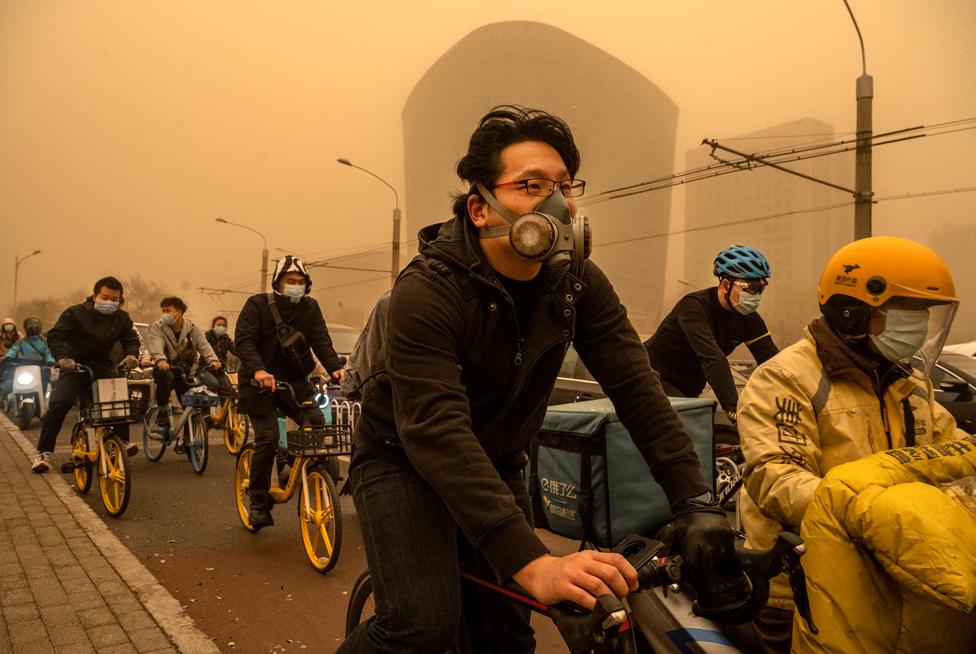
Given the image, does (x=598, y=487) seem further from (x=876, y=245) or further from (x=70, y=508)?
(x=70, y=508)

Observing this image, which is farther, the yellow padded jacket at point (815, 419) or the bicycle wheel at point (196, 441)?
the bicycle wheel at point (196, 441)

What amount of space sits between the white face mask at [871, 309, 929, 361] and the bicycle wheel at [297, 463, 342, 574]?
3.58 metres

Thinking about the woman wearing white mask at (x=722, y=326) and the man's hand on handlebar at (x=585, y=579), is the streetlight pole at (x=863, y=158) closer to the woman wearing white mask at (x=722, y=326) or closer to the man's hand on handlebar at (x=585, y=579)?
the woman wearing white mask at (x=722, y=326)

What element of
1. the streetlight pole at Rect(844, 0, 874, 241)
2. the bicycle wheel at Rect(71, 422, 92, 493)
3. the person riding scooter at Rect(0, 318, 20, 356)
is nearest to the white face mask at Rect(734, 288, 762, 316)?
the bicycle wheel at Rect(71, 422, 92, 493)

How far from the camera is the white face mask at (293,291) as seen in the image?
592cm

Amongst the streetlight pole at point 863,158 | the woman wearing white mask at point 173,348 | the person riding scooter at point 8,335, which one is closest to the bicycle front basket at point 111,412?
the woman wearing white mask at point 173,348

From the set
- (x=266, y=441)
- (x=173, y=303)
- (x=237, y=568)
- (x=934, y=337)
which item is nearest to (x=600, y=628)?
(x=934, y=337)

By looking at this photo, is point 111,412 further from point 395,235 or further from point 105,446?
point 395,235

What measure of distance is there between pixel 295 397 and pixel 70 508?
231 centimetres

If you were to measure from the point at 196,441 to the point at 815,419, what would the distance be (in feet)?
26.2

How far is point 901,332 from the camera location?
2.02 metres

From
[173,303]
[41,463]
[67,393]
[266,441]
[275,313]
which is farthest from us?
[173,303]

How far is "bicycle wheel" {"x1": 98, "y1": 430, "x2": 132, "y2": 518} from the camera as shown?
6.31 meters

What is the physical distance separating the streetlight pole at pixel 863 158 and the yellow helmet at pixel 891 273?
38.8 ft
